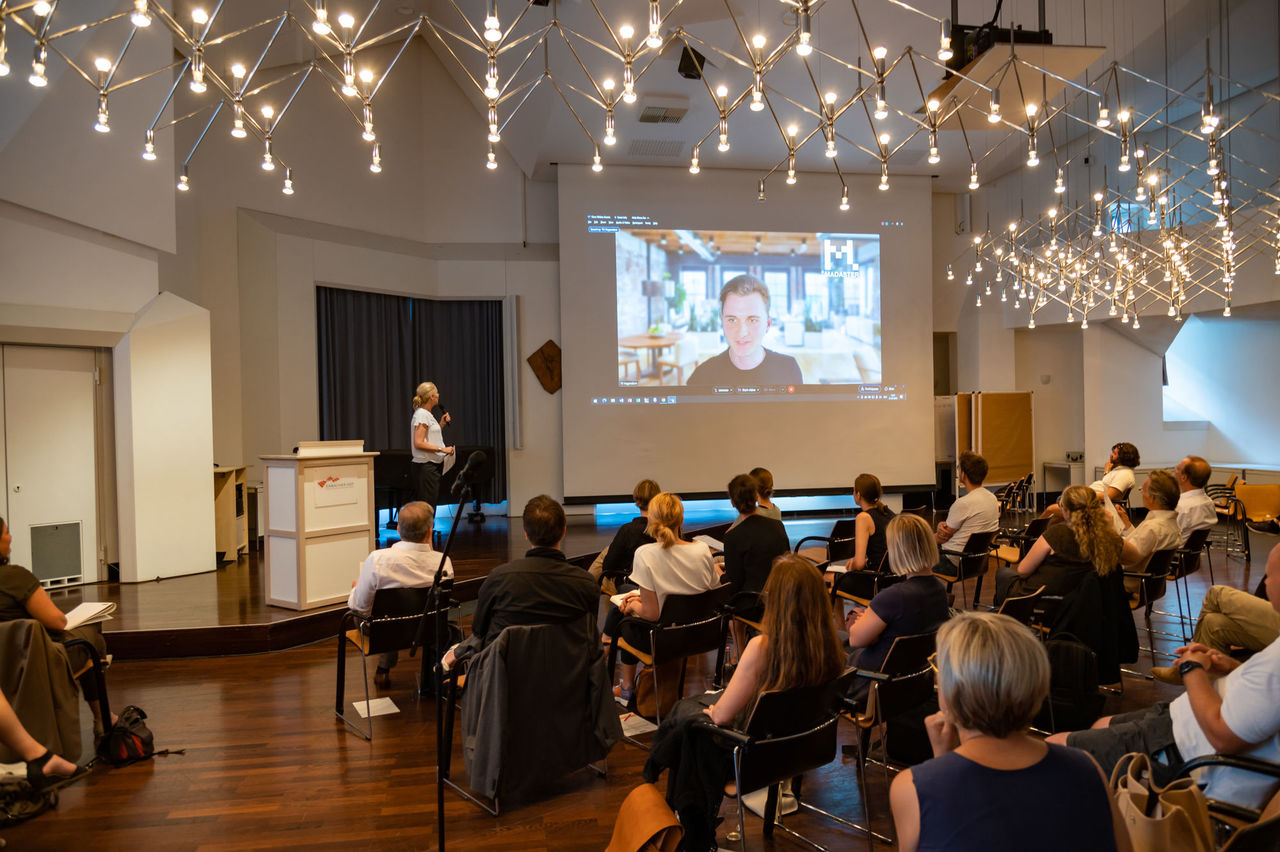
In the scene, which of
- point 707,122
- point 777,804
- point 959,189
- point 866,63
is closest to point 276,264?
point 707,122

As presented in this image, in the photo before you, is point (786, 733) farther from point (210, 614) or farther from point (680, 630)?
point (210, 614)

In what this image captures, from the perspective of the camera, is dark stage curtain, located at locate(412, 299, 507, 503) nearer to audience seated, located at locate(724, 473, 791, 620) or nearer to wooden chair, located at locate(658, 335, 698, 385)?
wooden chair, located at locate(658, 335, 698, 385)

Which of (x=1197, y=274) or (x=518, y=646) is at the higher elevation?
(x=1197, y=274)

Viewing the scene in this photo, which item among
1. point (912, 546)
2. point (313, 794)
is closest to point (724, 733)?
point (912, 546)

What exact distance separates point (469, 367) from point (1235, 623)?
9.68 m

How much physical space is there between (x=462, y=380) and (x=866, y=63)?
6.55 metres

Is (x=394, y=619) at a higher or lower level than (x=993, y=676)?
lower

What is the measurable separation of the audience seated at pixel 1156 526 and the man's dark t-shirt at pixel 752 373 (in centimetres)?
597

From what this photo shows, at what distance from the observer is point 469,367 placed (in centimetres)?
1132

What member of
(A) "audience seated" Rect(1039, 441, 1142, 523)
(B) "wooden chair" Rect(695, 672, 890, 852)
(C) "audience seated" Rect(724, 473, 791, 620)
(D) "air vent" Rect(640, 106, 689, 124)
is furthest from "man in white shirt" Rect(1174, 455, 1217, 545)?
(D) "air vent" Rect(640, 106, 689, 124)

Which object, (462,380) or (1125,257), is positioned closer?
(1125,257)

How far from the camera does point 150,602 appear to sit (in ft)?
20.5

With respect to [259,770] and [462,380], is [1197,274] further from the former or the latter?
[259,770]

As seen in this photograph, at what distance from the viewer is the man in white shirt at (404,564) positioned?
4.23 meters
